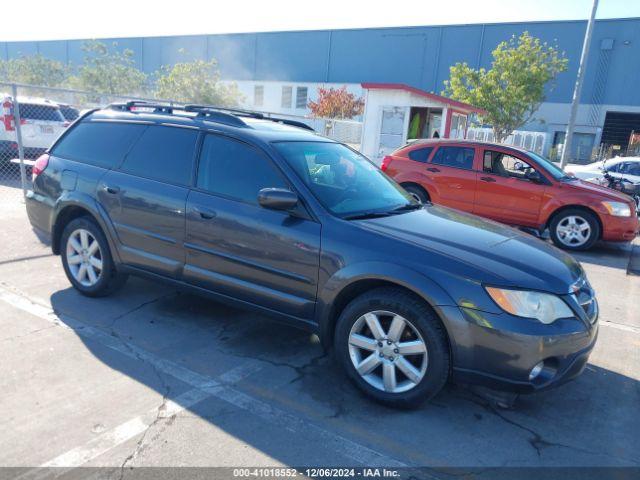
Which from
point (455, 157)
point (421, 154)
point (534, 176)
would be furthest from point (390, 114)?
point (534, 176)

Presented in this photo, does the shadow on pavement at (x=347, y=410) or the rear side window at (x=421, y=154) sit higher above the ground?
the rear side window at (x=421, y=154)

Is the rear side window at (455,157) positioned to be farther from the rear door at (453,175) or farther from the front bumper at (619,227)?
the front bumper at (619,227)

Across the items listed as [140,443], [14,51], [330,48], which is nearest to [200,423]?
[140,443]

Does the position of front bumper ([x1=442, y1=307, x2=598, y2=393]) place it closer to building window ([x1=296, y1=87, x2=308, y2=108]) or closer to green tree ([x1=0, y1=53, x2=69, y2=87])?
green tree ([x1=0, y1=53, x2=69, y2=87])

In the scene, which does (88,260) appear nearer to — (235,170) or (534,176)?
(235,170)

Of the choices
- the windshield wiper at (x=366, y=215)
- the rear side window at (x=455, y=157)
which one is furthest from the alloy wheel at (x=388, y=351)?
the rear side window at (x=455, y=157)

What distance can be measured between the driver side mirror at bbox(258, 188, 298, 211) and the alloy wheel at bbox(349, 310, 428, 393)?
0.89 meters

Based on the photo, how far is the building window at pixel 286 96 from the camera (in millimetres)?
45625

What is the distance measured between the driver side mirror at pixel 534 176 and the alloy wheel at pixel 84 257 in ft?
22.5

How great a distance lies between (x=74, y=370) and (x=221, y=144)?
194 cm

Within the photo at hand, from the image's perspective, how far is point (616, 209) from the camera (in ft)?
26.4

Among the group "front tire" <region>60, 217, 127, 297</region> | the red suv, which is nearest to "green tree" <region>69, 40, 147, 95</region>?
the red suv

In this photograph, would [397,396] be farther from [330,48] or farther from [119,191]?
[330,48]

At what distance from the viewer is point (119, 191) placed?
4.30m
